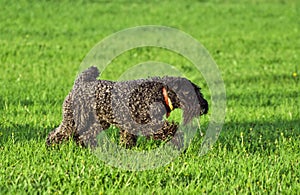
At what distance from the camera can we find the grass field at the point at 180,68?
5.79 meters

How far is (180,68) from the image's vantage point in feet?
47.0

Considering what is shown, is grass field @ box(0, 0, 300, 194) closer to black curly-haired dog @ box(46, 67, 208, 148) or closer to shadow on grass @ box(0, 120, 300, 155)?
shadow on grass @ box(0, 120, 300, 155)

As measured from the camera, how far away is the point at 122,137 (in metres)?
6.91

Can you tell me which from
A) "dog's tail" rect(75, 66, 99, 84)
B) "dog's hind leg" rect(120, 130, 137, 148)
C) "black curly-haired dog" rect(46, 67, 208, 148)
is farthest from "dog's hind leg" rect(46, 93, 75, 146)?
"dog's hind leg" rect(120, 130, 137, 148)

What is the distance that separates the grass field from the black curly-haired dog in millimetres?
248

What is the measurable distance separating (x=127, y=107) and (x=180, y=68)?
25.3 feet

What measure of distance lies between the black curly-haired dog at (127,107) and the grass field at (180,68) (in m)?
0.25

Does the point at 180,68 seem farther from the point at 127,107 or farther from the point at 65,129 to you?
the point at 127,107

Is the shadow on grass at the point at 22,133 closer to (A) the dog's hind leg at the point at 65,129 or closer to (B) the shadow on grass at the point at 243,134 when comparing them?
(B) the shadow on grass at the point at 243,134

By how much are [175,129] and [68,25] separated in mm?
14732

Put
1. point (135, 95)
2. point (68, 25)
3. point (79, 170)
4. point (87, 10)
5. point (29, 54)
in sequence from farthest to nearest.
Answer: point (87, 10) → point (68, 25) → point (29, 54) → point (135, 95) → point (79, 170)

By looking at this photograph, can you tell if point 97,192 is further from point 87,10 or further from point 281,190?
point 87,10

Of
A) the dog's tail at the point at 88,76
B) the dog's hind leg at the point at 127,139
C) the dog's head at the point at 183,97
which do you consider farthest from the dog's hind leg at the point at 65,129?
the dog's head at the point at 183,97

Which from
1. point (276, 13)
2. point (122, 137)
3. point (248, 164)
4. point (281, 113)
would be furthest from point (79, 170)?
point (276, 13)
